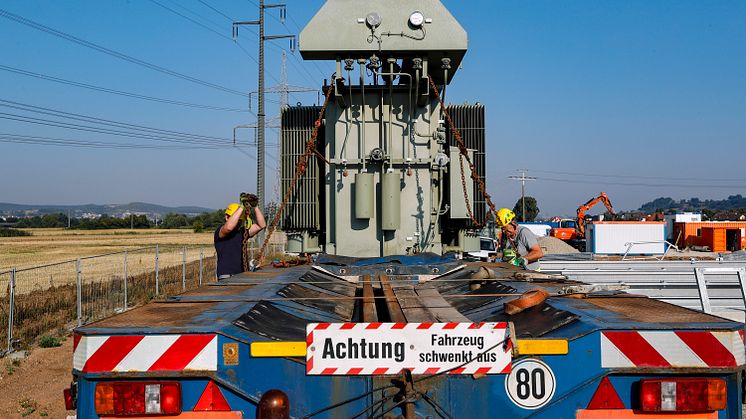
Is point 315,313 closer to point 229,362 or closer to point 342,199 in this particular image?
point 229,362

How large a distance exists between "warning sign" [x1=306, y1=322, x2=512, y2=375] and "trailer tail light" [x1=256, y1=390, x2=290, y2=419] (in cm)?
20

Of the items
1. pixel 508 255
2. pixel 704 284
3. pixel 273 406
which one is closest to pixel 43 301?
pixel 508 255

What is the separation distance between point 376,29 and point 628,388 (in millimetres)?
8074

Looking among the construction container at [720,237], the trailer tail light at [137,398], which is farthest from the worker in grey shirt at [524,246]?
the construction container at [720,237]

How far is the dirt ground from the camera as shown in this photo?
7.59m

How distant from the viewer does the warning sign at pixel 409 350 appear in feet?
10.6

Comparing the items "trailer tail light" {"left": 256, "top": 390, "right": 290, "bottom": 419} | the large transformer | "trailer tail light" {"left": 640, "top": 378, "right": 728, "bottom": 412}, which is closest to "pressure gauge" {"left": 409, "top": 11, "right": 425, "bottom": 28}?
the large transformer

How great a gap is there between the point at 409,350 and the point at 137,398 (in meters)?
1.30

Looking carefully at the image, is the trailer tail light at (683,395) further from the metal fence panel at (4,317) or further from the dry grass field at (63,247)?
the dry grass field at (63,247)

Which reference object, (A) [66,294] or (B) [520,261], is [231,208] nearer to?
(B) [520,261]

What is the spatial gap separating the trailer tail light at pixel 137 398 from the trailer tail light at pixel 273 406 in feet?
1.37

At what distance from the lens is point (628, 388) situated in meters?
3.24

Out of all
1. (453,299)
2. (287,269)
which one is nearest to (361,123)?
(287,269)

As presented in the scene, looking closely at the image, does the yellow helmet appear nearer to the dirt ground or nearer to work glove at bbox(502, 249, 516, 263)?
work glove at bbox(502, 249, 516, 263)
